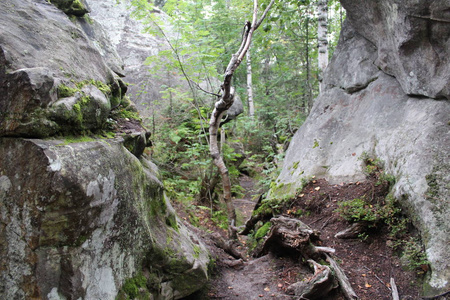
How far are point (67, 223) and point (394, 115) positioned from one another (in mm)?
6428

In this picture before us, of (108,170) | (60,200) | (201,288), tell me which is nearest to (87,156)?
(108,170)

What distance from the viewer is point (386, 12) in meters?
5.97

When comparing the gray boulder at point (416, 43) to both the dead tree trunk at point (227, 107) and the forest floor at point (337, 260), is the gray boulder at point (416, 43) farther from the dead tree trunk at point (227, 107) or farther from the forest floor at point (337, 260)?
the dead tree trunk at point (227, 107)

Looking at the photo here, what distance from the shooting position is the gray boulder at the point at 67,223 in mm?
2391

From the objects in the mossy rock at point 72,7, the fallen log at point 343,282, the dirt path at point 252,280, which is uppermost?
the mossy rock at point 72,7

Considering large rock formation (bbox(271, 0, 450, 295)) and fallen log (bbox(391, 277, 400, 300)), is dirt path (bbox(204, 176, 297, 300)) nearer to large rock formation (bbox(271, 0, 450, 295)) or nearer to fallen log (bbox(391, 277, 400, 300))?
fallen log (bbox(391, 277, 400, 300))

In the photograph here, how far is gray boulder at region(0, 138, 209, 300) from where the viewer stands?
7.84 ft

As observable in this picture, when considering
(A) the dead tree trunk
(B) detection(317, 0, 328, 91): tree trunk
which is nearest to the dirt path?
(A) the dead tree trunk

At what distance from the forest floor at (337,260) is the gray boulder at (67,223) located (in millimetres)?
1618

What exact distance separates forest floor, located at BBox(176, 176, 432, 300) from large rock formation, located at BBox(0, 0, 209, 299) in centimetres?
114

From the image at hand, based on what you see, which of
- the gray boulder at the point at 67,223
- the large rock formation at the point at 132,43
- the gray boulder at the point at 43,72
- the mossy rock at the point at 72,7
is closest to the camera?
the gray boulder at the point at 67,223

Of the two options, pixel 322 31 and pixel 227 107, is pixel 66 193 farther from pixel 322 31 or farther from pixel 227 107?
pixel 322 31

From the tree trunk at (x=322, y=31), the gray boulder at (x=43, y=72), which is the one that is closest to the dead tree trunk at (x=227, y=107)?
the gray boulder at (x=43, y=72)

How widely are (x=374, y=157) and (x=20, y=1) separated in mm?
6825
